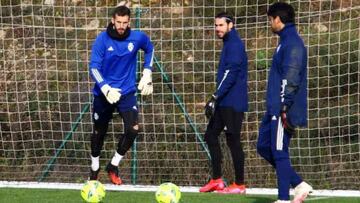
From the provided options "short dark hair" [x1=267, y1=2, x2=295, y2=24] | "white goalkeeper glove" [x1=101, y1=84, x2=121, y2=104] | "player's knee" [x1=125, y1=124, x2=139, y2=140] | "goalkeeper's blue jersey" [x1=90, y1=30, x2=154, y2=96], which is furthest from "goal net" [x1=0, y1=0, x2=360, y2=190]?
"short dark hair" [x1=267, y1=2, x2=295, y2=24]

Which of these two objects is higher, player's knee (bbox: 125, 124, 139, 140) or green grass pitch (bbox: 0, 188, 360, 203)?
player's knee (bbox: 125, 124, 139, 140)

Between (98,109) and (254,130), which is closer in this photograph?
(98,109)

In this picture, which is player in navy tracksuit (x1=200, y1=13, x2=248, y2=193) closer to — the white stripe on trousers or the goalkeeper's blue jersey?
the goalkeeper's blue jersey

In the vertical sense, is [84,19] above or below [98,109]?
above

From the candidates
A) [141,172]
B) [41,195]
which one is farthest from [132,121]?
[141,172]

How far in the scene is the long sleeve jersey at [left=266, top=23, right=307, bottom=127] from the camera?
8.07m

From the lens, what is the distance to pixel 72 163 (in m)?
12.5

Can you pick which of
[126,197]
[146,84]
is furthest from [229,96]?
[126,197]

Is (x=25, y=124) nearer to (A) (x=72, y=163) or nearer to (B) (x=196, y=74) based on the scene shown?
(A) (x=72, y=163)

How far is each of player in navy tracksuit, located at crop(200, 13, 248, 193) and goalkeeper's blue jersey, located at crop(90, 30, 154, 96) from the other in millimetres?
965

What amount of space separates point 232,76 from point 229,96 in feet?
0.86

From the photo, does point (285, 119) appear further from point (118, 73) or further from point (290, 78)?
point (118, 73)

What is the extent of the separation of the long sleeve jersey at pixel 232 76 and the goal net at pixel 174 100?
1.92 meters

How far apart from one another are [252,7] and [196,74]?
1376 millimetres
